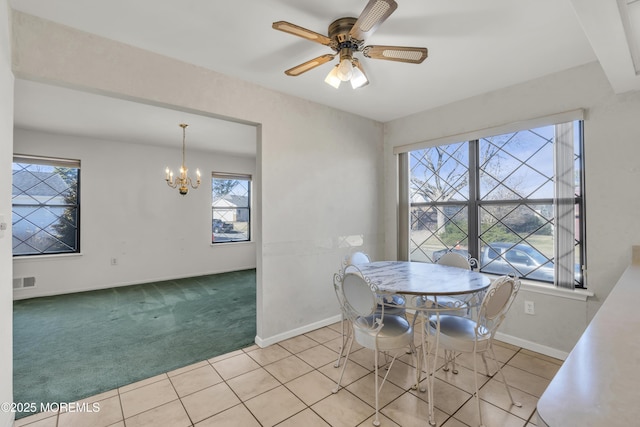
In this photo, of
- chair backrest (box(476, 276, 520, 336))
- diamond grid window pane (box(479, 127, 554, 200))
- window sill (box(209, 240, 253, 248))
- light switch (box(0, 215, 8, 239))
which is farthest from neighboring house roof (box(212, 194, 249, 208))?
chair backrest (box(476, 276, 520, 336))

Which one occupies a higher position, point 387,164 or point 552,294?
point 387,164

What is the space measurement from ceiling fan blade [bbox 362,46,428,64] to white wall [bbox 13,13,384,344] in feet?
4.51

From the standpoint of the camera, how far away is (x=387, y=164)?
159 inches

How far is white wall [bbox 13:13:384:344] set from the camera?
196 cm

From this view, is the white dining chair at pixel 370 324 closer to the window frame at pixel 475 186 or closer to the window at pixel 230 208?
the window frame at pixel 475 186

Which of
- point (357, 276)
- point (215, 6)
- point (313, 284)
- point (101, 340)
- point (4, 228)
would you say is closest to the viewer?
point (4, 228)

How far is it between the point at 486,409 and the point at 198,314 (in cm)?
323

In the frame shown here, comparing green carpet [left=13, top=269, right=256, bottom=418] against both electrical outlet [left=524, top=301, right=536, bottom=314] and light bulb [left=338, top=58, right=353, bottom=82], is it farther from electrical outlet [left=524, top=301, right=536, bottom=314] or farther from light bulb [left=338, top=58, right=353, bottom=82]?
electrical outlet [left=524, top=301, right=536, bottom=314]

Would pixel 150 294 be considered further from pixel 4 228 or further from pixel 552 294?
pixel 552 294

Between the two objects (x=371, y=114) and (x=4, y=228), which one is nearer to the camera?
(x=4, y=228)

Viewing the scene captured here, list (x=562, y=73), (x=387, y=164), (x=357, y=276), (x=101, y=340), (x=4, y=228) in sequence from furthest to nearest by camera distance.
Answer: (x=387, y=164), (x=101, y=340), (x=562, y=73), (x=357, y=276), (x=4, y=228)

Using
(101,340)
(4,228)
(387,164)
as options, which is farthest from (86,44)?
(387,164)

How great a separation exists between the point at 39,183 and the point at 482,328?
20.8 ft

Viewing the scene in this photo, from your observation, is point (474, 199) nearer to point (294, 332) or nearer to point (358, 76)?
point (358, 76)
